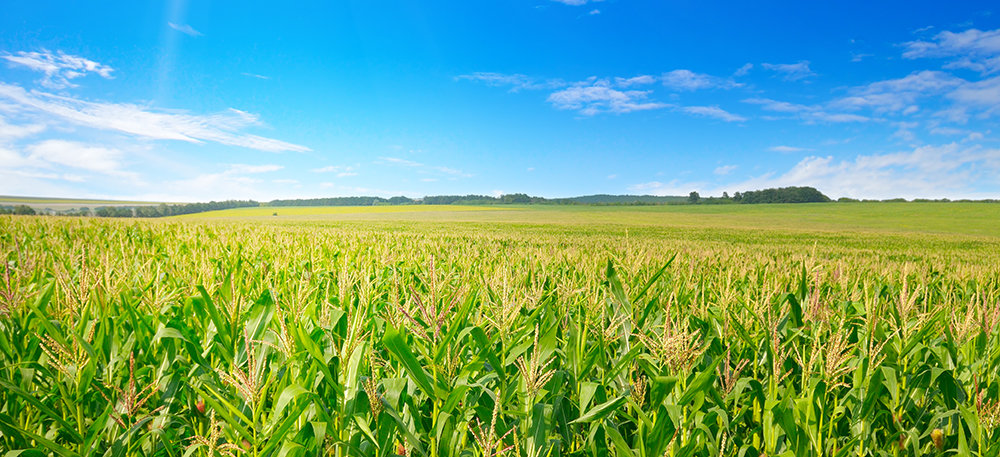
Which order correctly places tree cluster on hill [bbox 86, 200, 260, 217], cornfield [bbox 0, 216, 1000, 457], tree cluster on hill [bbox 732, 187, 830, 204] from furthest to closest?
tree cluster on hill [bbox 732, 187, 830, 204] → tree cluster on hill [bbox 86, 200, 260, 217] → cornfield [bbox 0, 216, 1000, 457]

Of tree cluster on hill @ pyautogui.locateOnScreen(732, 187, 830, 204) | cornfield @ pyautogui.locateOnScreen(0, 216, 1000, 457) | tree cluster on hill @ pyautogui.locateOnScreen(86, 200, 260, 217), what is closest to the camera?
cornfield @ pyautogui.locateOnScreen(0, 216, 1000, 457)

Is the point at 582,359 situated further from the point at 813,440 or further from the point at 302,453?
the point at 302,453

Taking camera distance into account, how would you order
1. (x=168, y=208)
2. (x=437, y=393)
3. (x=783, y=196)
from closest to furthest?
(x=437, y=393) → (x=168, y=208) → (x=783, y=196)

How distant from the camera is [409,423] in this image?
5.93 ft

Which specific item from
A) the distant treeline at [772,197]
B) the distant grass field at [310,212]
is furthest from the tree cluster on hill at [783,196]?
the distant grass field at [310,212]

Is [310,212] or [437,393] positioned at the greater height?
[437,393]

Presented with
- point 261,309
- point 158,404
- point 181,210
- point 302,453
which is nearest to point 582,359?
point 302,453

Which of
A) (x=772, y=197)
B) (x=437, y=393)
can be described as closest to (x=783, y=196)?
(x=772, y=197)

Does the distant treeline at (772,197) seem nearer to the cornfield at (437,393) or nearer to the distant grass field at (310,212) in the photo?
the distant grass field at (310,212)

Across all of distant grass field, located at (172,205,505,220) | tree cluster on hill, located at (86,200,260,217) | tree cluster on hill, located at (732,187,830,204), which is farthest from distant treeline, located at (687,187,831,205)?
tree cluster on hill, located at (86,200,260,217)

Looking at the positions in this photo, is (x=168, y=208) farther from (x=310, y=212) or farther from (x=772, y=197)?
(x=772, y=197)

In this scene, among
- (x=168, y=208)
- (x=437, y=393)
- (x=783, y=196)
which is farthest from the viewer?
(x=783, y=196)

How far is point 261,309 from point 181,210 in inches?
4029

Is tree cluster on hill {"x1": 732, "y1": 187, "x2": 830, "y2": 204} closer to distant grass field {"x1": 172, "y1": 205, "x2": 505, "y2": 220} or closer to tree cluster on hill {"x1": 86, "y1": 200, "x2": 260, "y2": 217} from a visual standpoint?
distant grass field {"x1": 172, "y1": 205, "x2": 505, "y2": 220}
